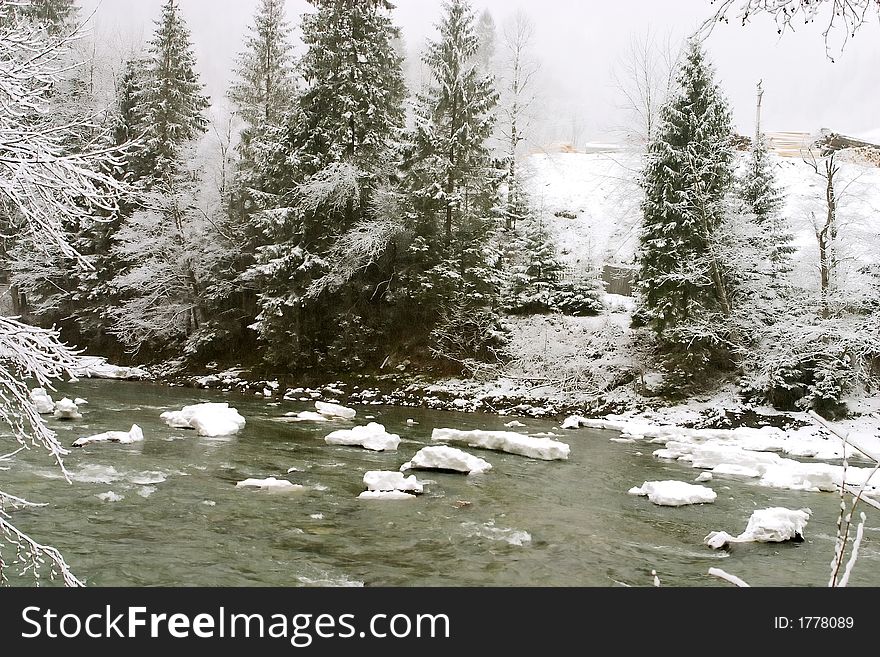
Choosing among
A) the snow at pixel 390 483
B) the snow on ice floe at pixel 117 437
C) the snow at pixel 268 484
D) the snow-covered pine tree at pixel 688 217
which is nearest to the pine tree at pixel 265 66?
the snow-covered pine tree at pixel 688 217

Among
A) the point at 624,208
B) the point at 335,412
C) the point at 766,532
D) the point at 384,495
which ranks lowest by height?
the point at 335,412

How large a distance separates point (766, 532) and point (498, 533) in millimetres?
3422

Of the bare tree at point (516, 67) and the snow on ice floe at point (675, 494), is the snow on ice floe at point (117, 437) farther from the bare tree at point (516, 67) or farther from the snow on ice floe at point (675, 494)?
the bare tree at point (516, 67)

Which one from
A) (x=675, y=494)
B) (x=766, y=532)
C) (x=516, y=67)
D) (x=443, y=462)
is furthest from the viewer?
(x=516, y=67)

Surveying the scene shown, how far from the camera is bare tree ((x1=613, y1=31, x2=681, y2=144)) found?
2720cm

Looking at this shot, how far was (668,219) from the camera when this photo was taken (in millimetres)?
21375

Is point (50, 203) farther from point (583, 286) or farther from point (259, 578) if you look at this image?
point (583, 286)

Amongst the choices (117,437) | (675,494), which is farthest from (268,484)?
(675,494)

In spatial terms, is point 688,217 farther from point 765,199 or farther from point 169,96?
point 169,96

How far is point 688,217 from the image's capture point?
818 inches

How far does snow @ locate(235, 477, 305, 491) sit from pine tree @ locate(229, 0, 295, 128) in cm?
2678

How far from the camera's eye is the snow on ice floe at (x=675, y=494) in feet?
31.5

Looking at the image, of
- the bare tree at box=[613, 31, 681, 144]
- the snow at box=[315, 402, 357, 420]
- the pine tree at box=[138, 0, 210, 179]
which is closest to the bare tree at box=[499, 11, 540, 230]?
the bare tree at box=[613, 31, 681, 144]
